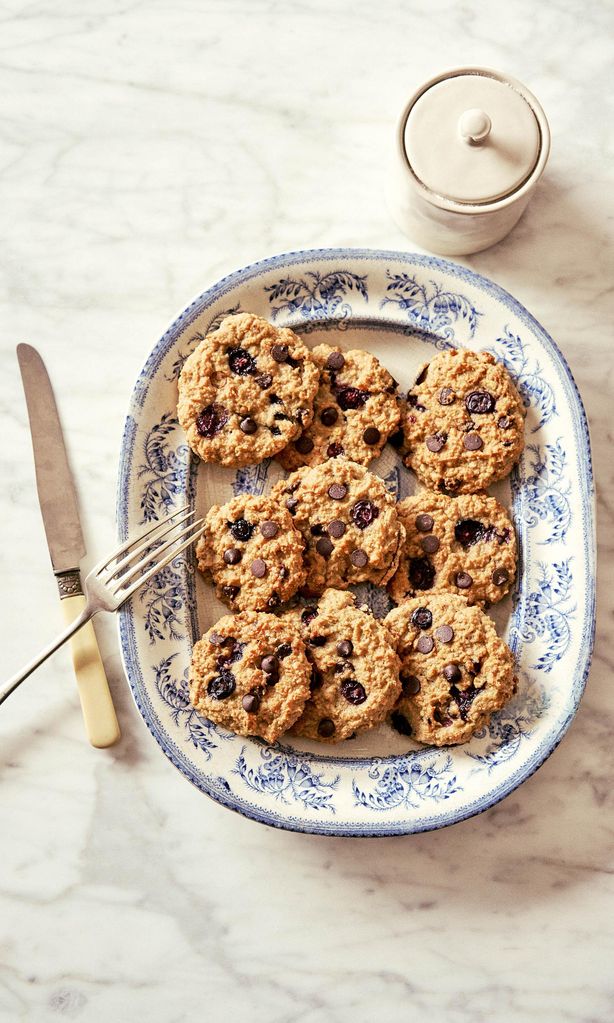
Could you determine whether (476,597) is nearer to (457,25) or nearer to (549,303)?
(549,303)

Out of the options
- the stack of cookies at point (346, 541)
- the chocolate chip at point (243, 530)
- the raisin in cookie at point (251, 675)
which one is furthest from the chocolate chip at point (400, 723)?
the chocolate chip at point (243, 530)

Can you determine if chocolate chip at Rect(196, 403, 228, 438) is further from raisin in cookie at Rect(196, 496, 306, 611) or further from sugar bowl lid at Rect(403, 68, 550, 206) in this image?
sugar bowl lid at Rect(403, 68, 550, 206)

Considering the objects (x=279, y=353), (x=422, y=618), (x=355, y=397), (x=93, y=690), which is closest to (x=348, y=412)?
(x=355, y=397)

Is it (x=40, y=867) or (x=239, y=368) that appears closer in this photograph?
(x=239, y=368)

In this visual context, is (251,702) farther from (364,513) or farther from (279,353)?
(279,353)

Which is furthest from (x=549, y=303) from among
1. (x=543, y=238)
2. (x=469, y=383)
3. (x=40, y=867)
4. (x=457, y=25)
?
(x=40, y=867)
